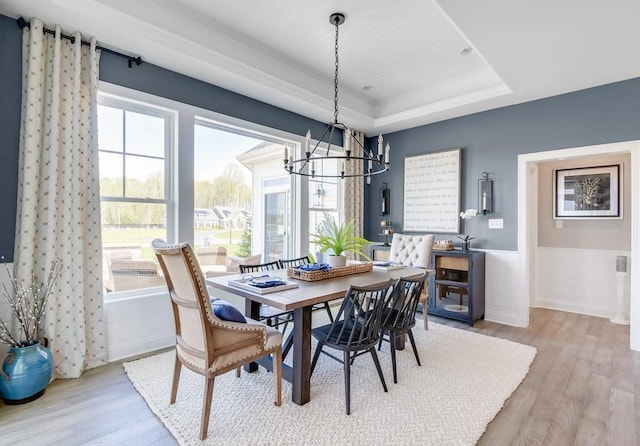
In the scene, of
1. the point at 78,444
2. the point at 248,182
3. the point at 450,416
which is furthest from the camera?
the point at 248,182

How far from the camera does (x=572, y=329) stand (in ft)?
13.1

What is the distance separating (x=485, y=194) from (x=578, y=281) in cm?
195

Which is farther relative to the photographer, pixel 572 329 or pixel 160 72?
pixel 572 329

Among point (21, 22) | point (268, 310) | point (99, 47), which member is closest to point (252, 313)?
point (268, 310)

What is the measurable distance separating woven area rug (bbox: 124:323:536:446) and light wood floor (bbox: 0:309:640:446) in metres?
0.10

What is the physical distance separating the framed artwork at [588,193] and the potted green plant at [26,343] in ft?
20.1

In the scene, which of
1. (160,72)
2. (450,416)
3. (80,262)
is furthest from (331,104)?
(450,416)

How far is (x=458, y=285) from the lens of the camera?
168 inches

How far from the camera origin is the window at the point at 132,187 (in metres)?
3.11

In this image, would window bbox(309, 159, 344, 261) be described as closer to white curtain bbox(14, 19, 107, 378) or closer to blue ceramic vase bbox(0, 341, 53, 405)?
white curtain bbox(14, 19, 107, 378)

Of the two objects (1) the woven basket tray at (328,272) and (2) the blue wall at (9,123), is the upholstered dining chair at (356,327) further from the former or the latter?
(2) the blue wall at (9,123)

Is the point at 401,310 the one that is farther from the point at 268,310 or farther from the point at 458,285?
the point at 458,285

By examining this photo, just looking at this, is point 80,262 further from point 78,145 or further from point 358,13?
point 358,13

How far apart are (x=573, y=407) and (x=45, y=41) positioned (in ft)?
15.8
